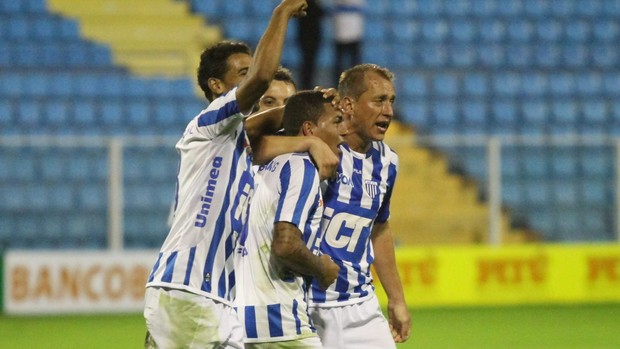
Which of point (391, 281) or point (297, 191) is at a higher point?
point (297, 191)

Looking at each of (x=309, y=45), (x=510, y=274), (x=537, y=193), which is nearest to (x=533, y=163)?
(x=537, y=193)

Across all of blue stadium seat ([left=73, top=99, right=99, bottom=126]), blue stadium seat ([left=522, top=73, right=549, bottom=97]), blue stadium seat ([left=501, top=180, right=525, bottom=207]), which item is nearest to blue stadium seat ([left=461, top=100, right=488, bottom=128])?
blue stadium seat ([left=522, top=73, right=549, bottom=97])

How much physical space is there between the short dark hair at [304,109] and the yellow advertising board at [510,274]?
7841mm

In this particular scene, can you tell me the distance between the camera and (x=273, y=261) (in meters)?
4.47

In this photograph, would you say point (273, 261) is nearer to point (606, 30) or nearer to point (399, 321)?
point (399, 321)

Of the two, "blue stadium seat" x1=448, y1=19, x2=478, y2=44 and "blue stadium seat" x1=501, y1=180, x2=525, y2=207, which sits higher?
"blue stadium seat" x1=448, y1=19, x2=478, y2=44

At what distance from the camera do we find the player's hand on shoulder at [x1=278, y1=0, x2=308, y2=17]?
162 inches

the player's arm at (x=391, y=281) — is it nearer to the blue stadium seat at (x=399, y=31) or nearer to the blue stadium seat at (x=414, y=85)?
the blue stadium seat at (x=414, y=85)

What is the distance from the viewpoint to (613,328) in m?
10.1

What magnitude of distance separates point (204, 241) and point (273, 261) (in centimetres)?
31

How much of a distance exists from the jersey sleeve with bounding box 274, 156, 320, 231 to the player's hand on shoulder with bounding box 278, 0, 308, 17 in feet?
1.95

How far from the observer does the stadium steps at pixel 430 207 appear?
40.8ft

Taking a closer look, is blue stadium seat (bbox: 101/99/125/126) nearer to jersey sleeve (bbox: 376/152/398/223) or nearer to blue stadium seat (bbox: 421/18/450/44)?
blue stadium seat (bbox: 421/18/450/44)

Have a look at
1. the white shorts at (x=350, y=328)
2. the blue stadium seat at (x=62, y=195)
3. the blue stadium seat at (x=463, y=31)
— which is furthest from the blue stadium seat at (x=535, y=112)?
the white shorts at (x=350, y=328)
